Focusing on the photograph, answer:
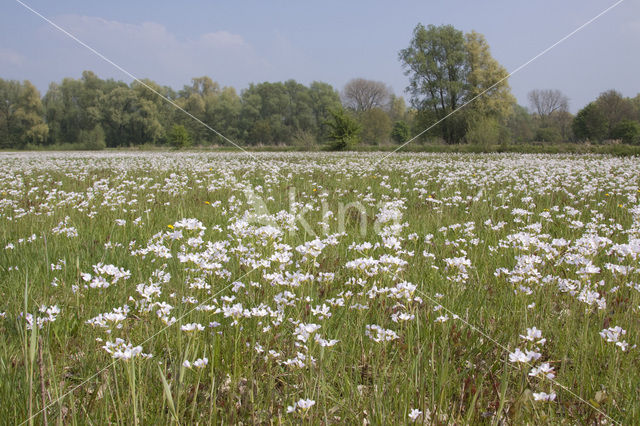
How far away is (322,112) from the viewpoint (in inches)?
3312

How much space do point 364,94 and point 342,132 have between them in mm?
41814

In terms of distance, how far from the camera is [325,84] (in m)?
86.5

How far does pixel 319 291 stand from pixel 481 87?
1974 inches

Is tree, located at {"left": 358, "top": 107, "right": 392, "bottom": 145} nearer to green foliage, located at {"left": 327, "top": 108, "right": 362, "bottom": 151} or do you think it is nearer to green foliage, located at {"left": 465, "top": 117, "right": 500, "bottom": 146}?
green foliage, located at {"left": 327, "top": 108, "right": 362, "bottom": 151}

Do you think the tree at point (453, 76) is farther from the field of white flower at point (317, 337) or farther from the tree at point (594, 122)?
the field of white flower at point (317, 337)

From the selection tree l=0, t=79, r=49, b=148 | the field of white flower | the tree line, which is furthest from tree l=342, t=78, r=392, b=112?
the field of white flower

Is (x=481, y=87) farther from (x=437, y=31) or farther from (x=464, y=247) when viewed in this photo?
(x=464, y=247)

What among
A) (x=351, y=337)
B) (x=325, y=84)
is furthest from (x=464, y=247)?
(x=325, y=84)

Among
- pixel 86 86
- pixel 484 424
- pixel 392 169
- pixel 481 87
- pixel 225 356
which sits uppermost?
pixel 86 86

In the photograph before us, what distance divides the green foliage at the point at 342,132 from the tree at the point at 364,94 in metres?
39.1

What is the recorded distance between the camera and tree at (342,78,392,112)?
7425 centimetres

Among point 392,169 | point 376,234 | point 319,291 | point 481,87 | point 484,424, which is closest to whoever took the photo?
point 484,424

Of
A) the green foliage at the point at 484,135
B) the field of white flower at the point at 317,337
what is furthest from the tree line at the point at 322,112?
the field of white flower at the point at 317,337

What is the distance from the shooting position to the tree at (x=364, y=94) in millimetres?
74250
